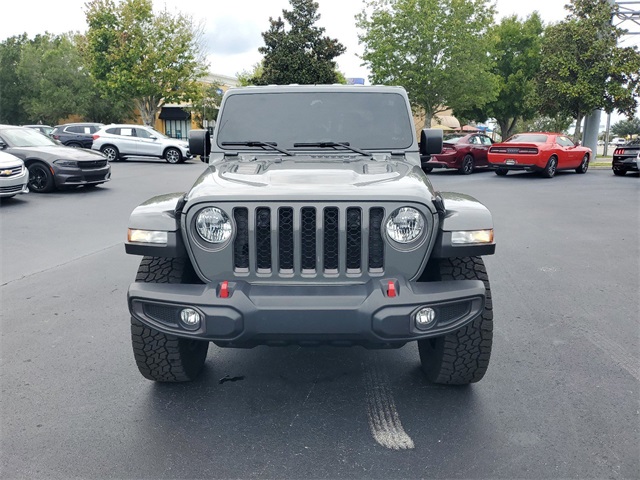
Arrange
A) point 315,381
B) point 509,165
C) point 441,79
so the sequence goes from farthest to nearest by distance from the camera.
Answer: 1. point 441,79
2. point 509,165
3. point 315,381

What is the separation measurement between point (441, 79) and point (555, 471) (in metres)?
31.3

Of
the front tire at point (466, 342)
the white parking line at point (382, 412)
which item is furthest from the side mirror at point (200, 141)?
the front tire at point (466, 342)

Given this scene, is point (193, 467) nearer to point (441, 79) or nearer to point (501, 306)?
point (501, 306)

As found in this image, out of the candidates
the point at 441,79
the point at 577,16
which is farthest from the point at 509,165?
the point at 441,79

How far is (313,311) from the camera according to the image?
2842mm

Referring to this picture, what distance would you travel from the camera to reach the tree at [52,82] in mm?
49062

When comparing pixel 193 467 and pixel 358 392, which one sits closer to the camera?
pixel 193 467

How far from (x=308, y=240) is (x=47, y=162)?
12.0m

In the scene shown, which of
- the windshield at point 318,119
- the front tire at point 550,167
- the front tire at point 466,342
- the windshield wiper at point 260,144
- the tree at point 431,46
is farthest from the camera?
the tree at point 431,46

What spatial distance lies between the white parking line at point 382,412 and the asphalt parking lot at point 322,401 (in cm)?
1

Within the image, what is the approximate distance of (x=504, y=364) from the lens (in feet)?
13.3

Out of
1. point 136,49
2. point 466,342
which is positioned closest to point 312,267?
point 466,342

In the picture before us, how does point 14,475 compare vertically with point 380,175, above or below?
below

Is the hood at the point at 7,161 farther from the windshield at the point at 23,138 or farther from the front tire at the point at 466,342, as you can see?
the front tire at the point at 466,342
